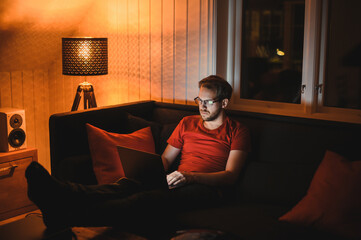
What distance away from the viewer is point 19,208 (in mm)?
3451

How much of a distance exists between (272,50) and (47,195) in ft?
6.85

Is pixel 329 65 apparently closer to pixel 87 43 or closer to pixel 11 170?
pixel 87 43

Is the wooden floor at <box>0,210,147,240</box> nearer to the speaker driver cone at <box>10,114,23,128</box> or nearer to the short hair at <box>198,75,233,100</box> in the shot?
the short hair at <box>198,75,233,100</box>

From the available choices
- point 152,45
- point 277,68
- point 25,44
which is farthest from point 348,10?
point 25,44

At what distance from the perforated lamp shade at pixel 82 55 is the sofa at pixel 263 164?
1.79ft

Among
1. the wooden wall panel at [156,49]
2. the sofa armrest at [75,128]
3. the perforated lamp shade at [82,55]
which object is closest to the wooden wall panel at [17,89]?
the perforated lamp shade at [82,55]

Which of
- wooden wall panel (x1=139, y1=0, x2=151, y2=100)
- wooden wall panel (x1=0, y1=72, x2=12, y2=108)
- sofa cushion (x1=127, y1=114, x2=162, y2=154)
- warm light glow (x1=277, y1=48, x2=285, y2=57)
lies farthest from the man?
wooden wall panel (x1=0, y1=72, x2=12, y2=108)

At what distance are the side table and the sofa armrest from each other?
0.92 m

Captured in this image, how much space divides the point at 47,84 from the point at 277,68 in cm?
245

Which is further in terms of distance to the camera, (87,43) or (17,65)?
(17,65)

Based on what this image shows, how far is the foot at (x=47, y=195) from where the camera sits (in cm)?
175

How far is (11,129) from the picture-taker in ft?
11.1

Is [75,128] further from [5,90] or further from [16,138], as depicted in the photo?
[5,90]

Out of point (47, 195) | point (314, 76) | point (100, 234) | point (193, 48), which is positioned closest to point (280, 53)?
point (314, 76)
